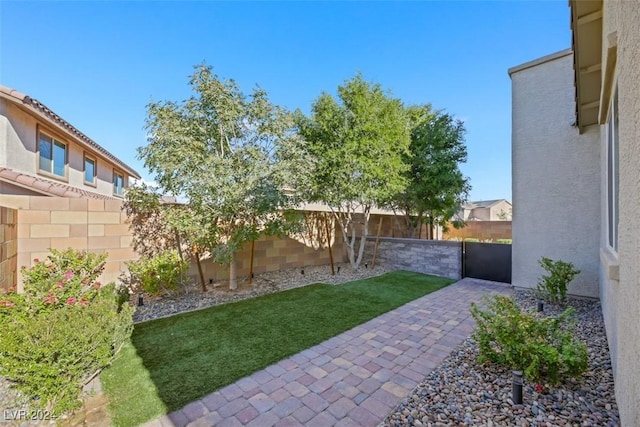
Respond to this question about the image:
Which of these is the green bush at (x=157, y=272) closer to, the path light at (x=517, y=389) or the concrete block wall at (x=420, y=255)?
the path light at (x=517, y=389)

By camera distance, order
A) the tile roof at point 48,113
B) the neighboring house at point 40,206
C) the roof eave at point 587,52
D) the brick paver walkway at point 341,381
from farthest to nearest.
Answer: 1. the tile roof at point 48,113
2. the neighboring house at point 40,206
3. the roof eave at point 587,52
4. the brick paver walkway at point 341,381

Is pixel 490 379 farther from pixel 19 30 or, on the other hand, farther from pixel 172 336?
pixel 19 30

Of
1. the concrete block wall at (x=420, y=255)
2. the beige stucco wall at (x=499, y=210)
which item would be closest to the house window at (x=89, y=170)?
the concrete block wall at (x=420, y=255)

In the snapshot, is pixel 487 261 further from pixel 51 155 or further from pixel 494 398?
pixel 51 155

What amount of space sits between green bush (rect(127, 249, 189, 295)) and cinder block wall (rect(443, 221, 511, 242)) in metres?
15.3

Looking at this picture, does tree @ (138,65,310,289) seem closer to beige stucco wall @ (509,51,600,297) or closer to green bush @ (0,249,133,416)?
green bush @ (0,249,133,416)

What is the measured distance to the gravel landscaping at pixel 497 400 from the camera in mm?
2633

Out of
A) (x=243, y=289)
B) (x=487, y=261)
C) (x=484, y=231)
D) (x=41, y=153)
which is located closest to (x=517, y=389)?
(x=243, y=289)

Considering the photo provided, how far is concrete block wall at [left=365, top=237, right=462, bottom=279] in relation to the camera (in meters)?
9.36

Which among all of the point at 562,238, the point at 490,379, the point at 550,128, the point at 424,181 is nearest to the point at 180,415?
the point at 490,379

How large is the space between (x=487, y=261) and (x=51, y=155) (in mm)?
15654

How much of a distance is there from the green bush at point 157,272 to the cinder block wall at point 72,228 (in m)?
0.51

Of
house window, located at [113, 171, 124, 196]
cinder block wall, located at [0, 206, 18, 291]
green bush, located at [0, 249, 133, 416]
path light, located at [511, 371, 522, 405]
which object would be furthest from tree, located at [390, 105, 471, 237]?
house window, located at [113, 171, 124, 196]

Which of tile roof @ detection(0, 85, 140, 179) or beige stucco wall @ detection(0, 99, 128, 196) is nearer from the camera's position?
tile roof @ detection(0, 85, 140, 179)
